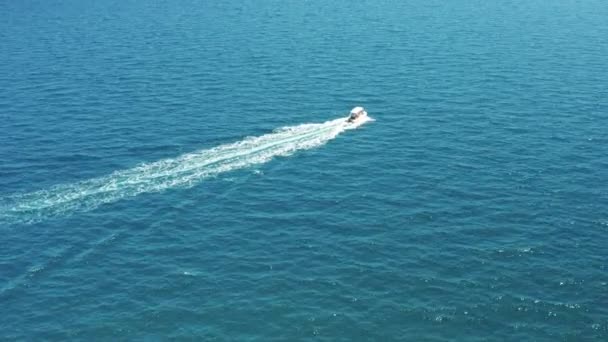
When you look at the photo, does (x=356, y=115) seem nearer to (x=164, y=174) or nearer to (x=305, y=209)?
(x=305, y=209)

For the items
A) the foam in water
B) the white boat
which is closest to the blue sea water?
the foam in water

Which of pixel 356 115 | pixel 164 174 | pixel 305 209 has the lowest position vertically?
pixel 305 209

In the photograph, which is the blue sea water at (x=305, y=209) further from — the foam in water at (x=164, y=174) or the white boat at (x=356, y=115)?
the white boat at (x=356, y=115)

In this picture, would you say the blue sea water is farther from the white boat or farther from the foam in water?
the white boat

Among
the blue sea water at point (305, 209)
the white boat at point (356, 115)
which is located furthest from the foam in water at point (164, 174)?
the white boat at point (356, 115)

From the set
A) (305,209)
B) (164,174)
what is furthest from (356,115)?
(164,174)

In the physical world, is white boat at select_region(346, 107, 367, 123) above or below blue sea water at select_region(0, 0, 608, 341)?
above
